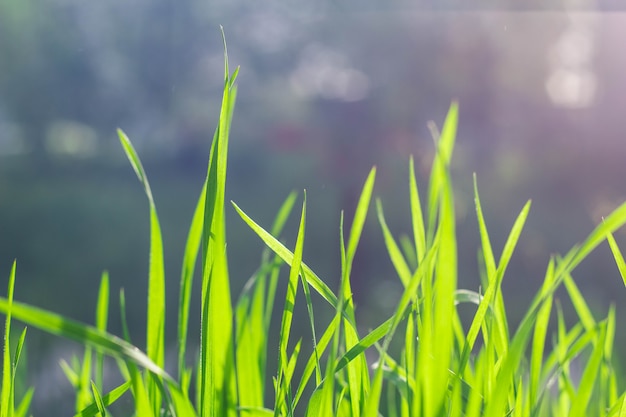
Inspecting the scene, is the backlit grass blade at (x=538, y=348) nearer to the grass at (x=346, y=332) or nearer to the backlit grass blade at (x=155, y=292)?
the grass at (x=346, y=332)

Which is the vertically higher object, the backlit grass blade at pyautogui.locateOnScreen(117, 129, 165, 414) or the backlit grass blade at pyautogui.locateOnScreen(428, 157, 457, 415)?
the backlit grass blade at pyautogui.locateOnScreen(428, 157, 457, 415)

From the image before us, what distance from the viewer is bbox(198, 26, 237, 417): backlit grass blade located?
161 millimetres

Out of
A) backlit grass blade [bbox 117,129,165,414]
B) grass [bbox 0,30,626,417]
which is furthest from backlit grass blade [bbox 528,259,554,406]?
backlit grass blade [bbox 117,129,165,414]

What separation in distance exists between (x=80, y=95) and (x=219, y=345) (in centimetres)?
592

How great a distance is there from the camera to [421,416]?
15 cm

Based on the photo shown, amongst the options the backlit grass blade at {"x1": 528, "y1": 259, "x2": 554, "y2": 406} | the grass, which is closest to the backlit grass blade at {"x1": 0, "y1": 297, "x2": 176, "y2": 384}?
the grass

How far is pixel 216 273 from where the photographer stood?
0.53ft

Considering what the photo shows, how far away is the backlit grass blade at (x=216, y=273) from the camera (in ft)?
0.53

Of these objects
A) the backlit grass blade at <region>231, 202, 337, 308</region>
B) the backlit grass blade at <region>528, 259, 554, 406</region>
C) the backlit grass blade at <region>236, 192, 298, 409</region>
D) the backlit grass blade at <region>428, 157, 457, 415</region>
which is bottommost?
the backlit grass blade at <region>236, 192, 298, 409</region>

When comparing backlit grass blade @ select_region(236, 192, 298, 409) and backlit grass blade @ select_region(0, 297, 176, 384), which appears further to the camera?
backlit grass blade @ select_region(236, 192, 298, 409)

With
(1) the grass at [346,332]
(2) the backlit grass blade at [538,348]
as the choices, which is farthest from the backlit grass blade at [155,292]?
(2) the backlit grass blade at [538,348]

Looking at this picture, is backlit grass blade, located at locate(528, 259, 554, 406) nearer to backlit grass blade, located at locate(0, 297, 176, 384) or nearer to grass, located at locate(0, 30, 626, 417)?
grass, located at locate(0, 30, 626, 417)

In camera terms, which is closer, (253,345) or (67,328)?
(67,328)

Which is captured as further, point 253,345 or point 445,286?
point 253,345
